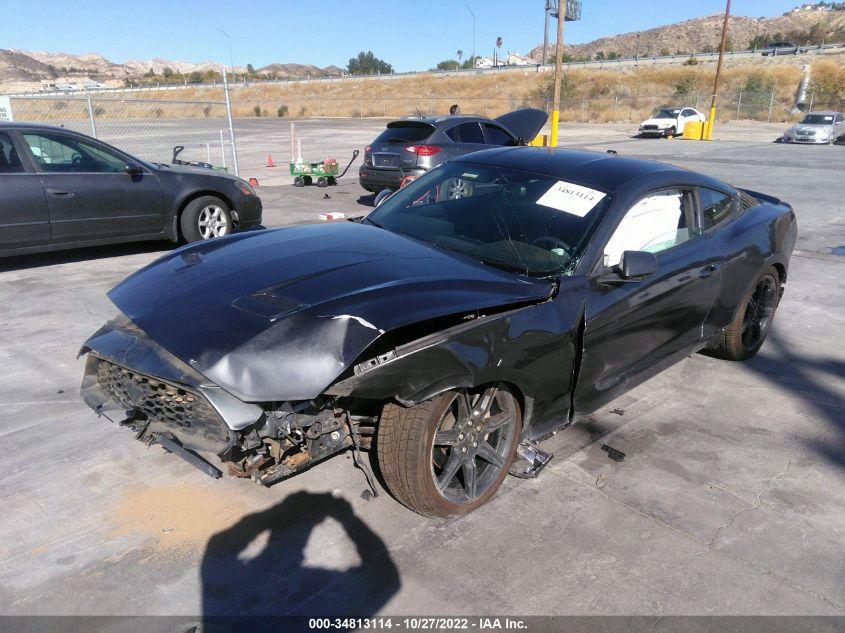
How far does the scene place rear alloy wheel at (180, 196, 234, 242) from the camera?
7.71 meters

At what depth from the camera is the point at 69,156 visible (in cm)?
693

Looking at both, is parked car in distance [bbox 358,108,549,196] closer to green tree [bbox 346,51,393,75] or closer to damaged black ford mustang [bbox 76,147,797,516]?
damaged black ford mustang [bbox 76,147,797,516]

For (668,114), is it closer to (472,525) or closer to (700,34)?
(472,525)

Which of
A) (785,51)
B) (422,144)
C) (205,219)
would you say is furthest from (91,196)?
(785,51)

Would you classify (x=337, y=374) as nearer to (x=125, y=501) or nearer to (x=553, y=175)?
(x=125, y=501)

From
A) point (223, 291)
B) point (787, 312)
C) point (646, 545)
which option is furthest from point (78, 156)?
point (787, 312)

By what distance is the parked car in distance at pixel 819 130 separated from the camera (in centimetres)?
2700

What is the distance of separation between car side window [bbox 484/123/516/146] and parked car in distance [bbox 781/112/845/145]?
21.7 m

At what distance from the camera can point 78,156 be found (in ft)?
22.9

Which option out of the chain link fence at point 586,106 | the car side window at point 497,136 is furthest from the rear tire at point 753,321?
the chain link fence at point 586,106

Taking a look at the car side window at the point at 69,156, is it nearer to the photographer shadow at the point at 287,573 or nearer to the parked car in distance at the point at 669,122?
the photographer shadow at the point at 287,573

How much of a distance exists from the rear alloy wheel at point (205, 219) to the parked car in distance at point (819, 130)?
27.9 meters

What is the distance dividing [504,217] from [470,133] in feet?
27.0

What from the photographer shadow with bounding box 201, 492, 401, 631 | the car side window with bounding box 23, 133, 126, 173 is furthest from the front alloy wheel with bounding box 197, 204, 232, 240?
the photographer shadow with bounding box 201, 492, 401, 631
